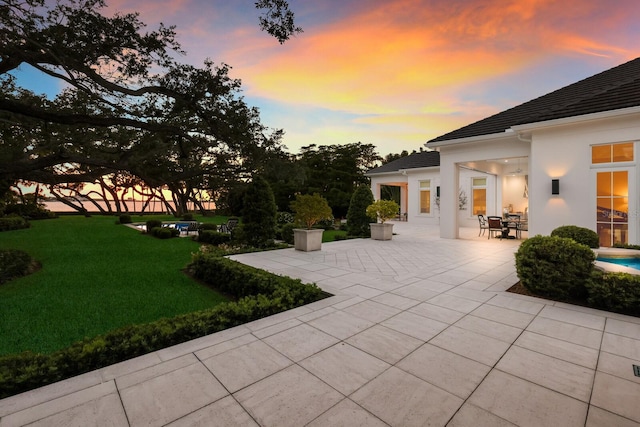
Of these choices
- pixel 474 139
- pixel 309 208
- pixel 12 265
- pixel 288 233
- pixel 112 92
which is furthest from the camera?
pixel 288 233

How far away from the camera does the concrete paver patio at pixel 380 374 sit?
6.59 ft

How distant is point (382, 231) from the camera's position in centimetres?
1168

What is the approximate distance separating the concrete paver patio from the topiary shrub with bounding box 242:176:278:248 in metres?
6.01

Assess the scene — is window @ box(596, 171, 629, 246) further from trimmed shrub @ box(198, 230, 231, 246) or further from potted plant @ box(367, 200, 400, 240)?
trimmed shrub @ box(198, 230, 231, 246)

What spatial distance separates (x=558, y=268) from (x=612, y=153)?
6508mm

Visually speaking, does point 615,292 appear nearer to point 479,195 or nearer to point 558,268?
point 558,268

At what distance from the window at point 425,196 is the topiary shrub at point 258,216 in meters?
13.2

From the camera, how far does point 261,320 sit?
3.75 meters

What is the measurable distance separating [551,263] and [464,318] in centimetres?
212

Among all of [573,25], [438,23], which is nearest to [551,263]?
[438,23]

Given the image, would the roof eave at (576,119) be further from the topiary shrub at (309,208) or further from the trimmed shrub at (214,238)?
the trimmed shrub at (214,238)

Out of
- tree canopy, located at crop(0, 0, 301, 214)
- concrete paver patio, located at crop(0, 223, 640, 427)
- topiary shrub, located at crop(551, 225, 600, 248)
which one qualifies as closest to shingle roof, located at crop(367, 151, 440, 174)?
topiary shrub, located at crop(551, 225, 600, 248)

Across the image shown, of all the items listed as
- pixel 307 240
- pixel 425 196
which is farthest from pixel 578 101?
pixel 425 196

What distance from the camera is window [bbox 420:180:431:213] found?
19.6 meters
